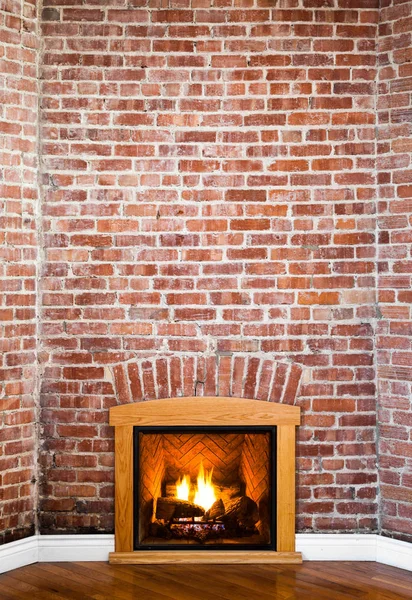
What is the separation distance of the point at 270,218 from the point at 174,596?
1.77 metres

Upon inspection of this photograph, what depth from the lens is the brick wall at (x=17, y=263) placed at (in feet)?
10.4

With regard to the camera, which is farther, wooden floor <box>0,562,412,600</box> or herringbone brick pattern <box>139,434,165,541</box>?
herringbone brick pattern <box>139,434,165,541</box>

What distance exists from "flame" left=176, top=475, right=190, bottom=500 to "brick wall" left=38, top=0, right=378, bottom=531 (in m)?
0.38

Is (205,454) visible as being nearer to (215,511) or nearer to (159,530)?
(215,511)

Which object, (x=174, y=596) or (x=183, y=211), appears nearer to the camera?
(x=174, y=596)

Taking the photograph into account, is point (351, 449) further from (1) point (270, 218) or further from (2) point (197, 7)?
(2) point (197, 7)

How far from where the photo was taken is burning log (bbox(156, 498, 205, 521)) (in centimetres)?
341

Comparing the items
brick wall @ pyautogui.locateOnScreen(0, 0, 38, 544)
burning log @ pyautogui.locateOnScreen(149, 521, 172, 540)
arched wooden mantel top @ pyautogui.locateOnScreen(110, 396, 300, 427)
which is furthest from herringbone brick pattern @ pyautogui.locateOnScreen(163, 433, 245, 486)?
brick wall @ pyautogui.locateOnScreen(0, 0, 38, 544)

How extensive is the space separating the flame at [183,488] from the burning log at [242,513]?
0.21m

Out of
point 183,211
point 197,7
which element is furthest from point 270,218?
point 197,7

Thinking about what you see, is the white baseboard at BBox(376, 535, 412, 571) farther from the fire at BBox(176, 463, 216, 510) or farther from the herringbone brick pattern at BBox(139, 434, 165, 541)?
the herringbone brick pattern at BBox(139, 434, 165, 541)

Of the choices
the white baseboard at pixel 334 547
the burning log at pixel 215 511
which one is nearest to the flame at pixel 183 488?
the burning log at pixel 215 511

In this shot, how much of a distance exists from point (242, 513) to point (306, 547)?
1.15 ft

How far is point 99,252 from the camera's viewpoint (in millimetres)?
3289
